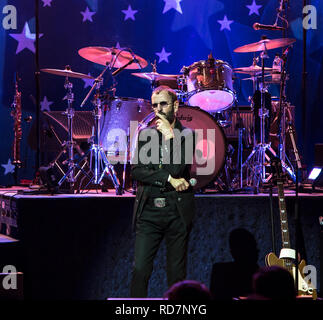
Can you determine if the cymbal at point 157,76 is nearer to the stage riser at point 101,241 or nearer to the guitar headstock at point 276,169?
the stage riser at point 101,241

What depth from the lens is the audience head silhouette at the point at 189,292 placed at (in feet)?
7.02

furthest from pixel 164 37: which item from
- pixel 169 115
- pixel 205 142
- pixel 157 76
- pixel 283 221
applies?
pixel 169 115

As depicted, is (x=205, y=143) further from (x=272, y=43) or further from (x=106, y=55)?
(x=106, y=55)

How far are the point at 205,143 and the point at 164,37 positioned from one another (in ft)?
14.5

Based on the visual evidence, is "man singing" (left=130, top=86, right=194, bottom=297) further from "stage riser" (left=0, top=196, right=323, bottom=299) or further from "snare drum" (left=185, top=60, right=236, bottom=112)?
"snare drum" (left=185, top=60, right=236, bottom=112)

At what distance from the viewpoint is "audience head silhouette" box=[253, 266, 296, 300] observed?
2.23 meters

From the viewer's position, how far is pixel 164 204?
4.29 metres

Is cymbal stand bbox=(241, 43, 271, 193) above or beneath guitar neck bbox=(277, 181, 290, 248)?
above

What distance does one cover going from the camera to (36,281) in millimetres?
5586

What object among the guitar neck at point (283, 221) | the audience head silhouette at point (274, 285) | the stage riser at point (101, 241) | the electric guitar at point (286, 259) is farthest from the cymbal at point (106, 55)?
the audience head silhouette at point (274, 285)

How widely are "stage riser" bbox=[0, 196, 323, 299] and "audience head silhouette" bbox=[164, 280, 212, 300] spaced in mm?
3521

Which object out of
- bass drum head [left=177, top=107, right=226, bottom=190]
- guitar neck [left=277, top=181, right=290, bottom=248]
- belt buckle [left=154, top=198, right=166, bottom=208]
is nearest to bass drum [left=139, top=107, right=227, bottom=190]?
bass drum head [left=177, top=107, right=226, bottom=190]
